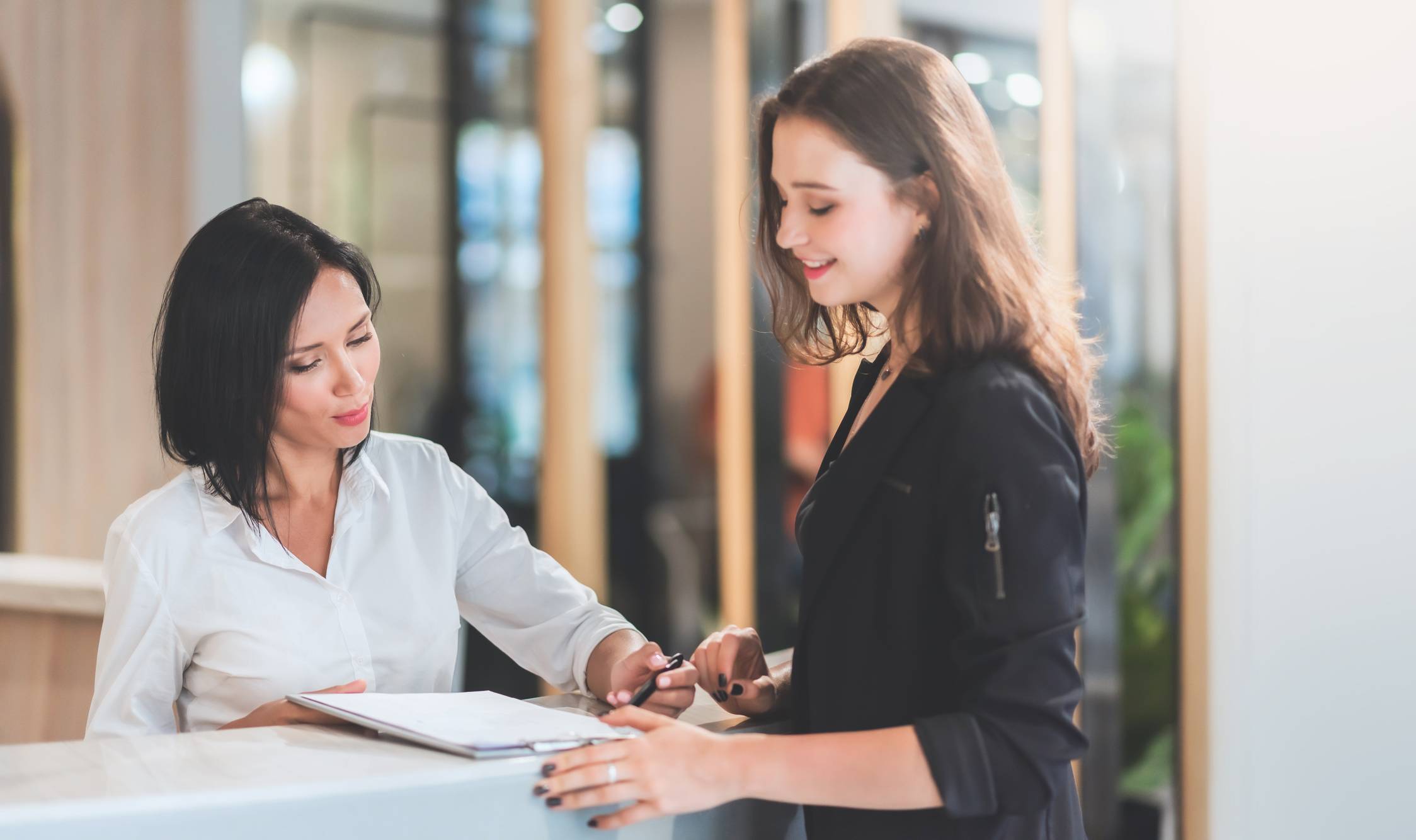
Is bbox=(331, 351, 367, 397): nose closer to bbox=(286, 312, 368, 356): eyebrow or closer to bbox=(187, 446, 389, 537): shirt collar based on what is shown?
bbox=(286, 312, 368, 356): eyebrow

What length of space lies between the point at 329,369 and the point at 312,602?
0.29 m

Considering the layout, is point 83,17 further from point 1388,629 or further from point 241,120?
point 1388,629

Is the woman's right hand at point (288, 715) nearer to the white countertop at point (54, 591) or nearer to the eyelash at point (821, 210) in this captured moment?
the eyelash at point (821, 210)

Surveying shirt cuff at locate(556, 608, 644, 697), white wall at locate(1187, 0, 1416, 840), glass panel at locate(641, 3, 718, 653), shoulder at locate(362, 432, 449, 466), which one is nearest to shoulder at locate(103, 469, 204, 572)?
shoulder at locate(362, 432, 449, 466)

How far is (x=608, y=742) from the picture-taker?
3.64 feet

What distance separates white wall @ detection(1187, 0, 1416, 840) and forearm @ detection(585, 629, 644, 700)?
1.49 meters

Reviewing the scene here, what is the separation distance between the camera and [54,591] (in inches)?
97.5

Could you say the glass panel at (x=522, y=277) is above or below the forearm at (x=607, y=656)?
above

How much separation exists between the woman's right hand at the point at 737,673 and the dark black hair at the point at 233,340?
1.92 feet

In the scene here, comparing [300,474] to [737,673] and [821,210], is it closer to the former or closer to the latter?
[737,673]

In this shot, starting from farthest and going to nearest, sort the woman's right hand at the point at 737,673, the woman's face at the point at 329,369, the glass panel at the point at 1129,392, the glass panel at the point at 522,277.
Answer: the glass panel at the point at 522,277 < the glass panel at the point at 1129,392 < the woman's face at the point at 329,369 < the woman's right hand at the point at 737,673

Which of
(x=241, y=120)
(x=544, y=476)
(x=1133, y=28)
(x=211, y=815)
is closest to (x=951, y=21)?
(x=1133, y=28)

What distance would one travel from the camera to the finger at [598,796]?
1074 mm

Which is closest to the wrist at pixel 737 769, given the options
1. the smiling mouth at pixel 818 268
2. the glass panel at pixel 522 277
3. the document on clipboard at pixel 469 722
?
the document on clipboard at pixel 469 722
